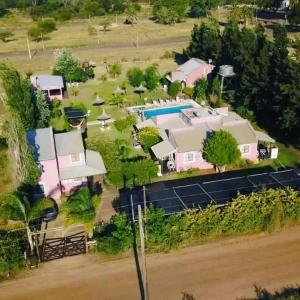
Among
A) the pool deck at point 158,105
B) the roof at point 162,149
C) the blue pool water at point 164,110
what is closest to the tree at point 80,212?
the roof at point 162,149

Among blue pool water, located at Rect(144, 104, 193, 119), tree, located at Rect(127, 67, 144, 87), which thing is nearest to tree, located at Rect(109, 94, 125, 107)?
blue pool water, located at Rect(144, 104, 193, 119)

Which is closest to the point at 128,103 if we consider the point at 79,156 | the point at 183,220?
the point at 79,156

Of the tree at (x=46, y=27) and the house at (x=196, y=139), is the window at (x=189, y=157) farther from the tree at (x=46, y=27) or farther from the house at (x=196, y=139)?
the tree at (x=46, y=27)

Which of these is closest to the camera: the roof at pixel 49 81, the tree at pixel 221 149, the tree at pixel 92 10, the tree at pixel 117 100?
the tree at pixel 221 149

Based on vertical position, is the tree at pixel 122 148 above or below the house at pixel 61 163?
below

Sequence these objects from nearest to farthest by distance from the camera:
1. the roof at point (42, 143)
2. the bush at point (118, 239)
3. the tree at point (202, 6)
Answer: the bush at point (118, 239)
the roof at point (42, 143)
the tree at point (202, 6)

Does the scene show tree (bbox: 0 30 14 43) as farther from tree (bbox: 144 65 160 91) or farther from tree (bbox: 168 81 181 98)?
tree (bbox: 168 81 181 98)

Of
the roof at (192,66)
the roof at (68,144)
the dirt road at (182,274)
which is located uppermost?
the roof at (68,144)

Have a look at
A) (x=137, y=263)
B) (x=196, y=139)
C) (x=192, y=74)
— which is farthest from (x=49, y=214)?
(x=192, y=74)

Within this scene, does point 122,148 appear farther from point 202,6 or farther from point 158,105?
point 202,6
